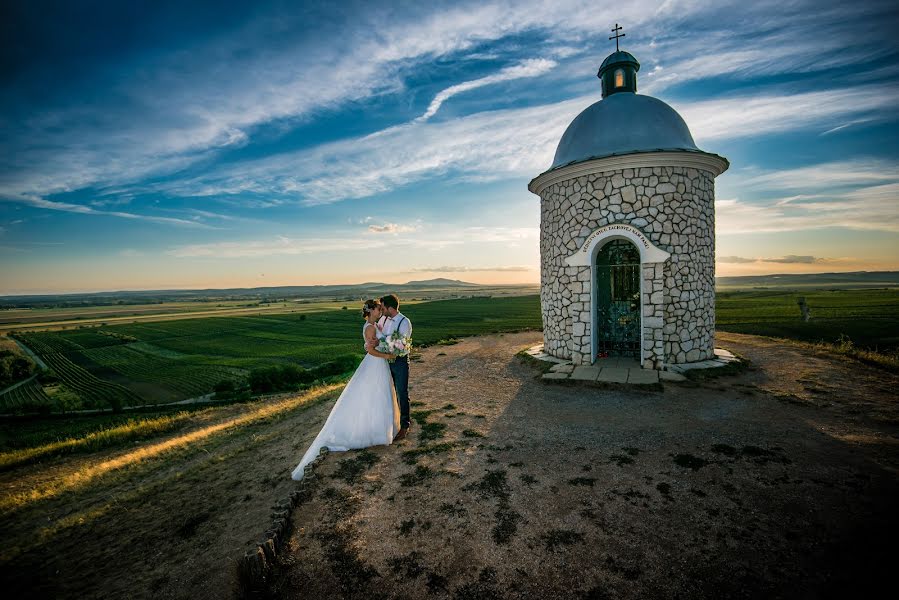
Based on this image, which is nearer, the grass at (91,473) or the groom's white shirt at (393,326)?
the groom's white shirt at (393,326)

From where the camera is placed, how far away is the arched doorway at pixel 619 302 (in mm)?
12716

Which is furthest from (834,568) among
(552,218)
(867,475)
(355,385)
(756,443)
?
(552,218)

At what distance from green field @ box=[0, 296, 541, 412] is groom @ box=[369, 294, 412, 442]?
38.0 feet

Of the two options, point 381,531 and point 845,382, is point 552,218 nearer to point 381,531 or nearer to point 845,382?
point 845,382

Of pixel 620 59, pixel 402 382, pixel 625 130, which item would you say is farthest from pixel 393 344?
pixel 620 59

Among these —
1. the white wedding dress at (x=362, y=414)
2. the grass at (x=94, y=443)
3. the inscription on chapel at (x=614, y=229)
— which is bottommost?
the grass at (x=94, y=443)

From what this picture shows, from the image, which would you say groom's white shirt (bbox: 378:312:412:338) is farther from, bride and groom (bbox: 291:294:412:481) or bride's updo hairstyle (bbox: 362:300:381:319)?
bride's updo hairstyle (bbox: 362:300:381:319)

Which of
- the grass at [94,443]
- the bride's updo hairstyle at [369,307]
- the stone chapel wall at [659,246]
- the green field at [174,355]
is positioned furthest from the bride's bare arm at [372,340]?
the grass at [94,443]

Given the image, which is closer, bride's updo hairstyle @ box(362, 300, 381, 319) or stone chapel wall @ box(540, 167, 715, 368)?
bride's updo hairstyle @ box(362, 300, 381, 319)

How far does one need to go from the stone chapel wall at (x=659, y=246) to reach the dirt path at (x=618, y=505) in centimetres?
269

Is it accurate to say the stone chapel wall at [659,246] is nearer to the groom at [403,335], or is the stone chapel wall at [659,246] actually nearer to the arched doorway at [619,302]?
the arched doorway at [619,302]

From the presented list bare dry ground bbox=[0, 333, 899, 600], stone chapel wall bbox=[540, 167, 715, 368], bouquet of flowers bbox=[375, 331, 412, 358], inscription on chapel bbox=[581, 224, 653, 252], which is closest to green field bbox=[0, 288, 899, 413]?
stone chapel wall bbox=[540, 167, 715, 368]

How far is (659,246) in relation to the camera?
1033 cm

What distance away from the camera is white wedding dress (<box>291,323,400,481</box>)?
21.0 ft
